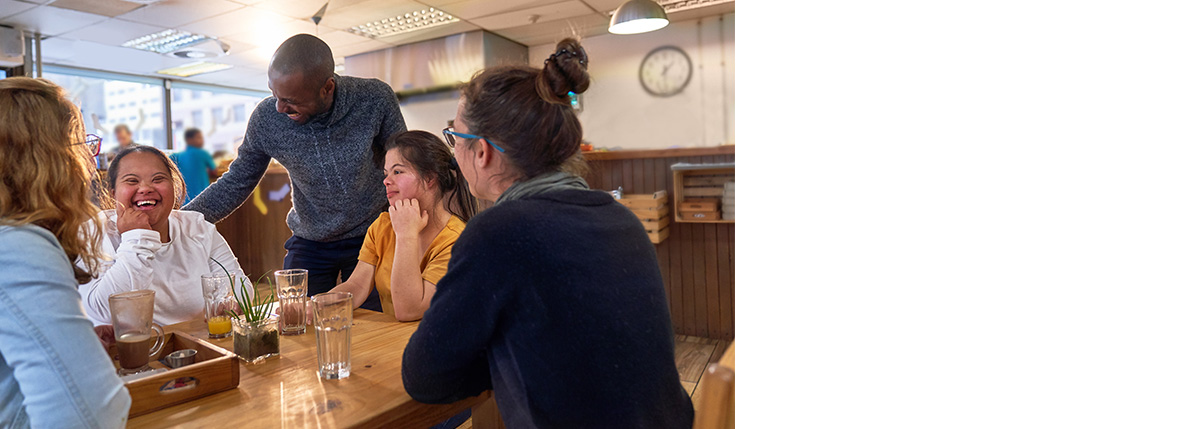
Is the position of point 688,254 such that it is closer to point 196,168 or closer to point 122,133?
point 196,168

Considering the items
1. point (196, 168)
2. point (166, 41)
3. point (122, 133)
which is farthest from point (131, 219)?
point (122, 133)

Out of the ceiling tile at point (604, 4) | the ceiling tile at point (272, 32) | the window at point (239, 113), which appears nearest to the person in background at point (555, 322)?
the ceiling tile at point (604, 4)

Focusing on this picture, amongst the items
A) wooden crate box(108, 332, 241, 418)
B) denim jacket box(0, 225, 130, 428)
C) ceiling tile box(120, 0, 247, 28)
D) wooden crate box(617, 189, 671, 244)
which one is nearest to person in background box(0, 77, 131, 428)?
denim jacket box(0, 225, 130, 428)

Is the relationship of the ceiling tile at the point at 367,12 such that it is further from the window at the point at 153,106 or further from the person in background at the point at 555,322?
the person in background at the point at 555,322

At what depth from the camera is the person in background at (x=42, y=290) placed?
2.24ft

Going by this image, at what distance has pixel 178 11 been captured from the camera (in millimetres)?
5355

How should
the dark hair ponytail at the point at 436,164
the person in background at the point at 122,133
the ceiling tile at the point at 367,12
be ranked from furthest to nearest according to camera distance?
the person in background at the point at 122,133 < the ceiling tile at the point at 367,12 < the dark hair ponytail at the point at 436,164

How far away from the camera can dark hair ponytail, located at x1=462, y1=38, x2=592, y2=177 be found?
3.33 ft

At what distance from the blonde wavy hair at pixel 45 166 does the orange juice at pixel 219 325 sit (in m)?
0.39

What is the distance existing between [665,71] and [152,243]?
5.29m

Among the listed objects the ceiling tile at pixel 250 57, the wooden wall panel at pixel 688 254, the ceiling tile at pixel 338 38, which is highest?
the ceiling tile at pixel 250 57

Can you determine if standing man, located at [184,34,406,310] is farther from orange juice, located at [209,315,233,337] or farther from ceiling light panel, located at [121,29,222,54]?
ceiling light panel, located at [121,29,222,54]

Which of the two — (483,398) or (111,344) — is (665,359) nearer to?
(483,398)
